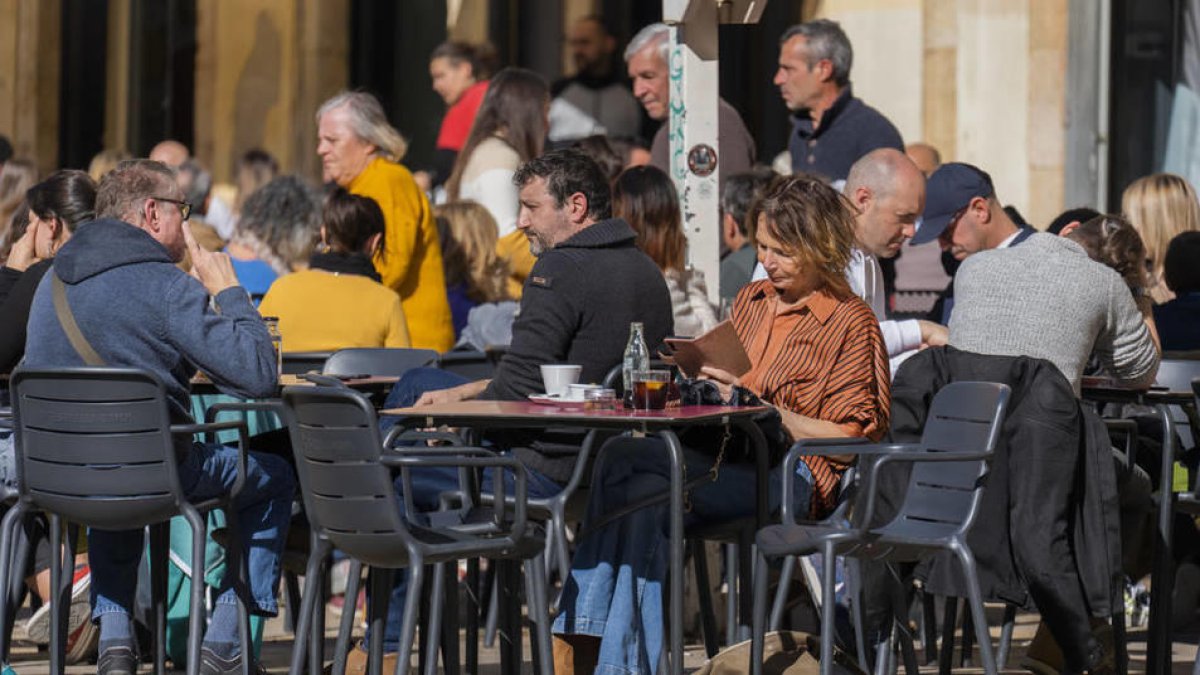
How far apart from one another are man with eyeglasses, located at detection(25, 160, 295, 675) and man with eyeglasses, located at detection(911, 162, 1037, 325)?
2.71 meters

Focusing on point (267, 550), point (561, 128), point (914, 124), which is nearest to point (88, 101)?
point (561, 128)

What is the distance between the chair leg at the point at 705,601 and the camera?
24.7 ft

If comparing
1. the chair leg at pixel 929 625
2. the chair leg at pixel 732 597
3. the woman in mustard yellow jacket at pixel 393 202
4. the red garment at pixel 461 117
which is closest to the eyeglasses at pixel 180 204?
the chair leg at pixel 732 597

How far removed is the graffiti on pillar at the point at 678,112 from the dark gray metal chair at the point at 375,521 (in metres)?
3.54

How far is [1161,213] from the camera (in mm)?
9828

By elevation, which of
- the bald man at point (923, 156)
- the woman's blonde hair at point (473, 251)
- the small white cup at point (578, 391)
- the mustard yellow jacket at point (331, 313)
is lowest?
the small white cup at point (578, 391)

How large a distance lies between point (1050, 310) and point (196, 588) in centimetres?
268

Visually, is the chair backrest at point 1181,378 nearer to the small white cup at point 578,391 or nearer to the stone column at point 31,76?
the small white cup at point 578,391

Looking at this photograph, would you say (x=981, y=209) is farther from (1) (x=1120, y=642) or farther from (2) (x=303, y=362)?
(2) (x=303, y=362)

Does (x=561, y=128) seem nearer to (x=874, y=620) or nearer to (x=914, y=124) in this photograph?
(x=914, y=124)

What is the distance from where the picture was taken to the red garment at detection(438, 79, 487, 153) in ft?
43.6

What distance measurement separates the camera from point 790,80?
35.7 feet

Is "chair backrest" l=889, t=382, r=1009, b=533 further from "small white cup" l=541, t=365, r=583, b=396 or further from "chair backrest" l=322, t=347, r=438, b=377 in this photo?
"chair backrest" l=322, t=347, r=438, b=377

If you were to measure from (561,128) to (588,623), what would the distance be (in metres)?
7.26
